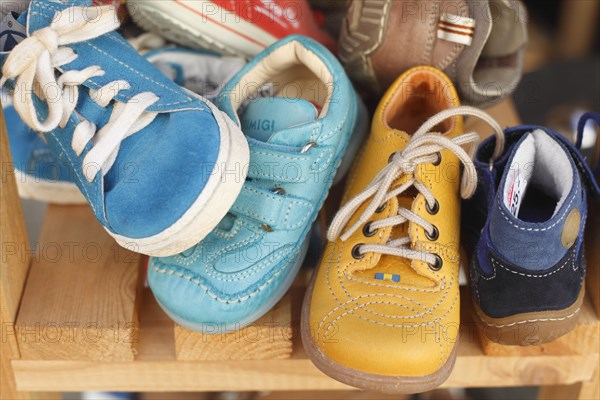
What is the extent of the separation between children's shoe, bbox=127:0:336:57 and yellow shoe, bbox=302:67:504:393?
207 millimetres

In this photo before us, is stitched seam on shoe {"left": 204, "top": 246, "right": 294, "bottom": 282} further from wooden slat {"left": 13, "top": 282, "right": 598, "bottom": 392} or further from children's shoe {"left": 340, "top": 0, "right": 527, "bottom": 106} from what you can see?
children's shoe {"left": 340, "top": 0, "right": 527, "bottom": 106}

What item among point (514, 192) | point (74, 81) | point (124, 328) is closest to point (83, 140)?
point (74, 81)

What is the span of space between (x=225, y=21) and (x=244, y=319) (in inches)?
15.3

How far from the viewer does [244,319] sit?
690mm

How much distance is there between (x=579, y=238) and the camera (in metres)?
0.69

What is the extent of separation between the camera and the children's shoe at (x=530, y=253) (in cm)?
64

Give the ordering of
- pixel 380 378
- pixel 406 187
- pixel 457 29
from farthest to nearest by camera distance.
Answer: pixel 457 29
pixel 406 187
pixel 380 378

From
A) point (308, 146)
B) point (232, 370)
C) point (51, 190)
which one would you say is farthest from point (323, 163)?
point (51, 190)

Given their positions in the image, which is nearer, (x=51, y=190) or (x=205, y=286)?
(x=205, y=286)

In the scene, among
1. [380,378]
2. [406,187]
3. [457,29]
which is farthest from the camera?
[457,29]

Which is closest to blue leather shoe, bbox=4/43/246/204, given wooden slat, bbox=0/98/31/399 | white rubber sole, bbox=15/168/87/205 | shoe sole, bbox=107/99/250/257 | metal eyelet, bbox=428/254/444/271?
white rubber sole, bbox=15/168/87/205

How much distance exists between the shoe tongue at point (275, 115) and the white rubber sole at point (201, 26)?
0.17 metres

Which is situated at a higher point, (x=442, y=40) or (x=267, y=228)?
(x=442, y=40)

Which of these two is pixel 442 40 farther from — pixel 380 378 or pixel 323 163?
pixel 380 378
